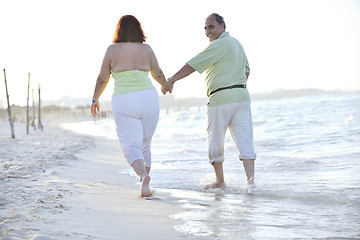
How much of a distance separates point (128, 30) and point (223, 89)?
1185mm

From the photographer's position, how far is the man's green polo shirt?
12.8 ft

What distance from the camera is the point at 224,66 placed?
3.95 m

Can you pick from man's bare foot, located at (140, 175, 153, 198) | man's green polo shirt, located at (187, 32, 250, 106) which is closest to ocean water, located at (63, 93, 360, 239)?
man's bare foot, located at (140, 175, 153, 198)

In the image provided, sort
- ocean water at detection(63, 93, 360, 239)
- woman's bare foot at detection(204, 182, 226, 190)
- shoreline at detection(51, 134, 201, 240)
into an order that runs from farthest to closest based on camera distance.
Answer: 1. woman's bare foot at detection(204, 182, 226, 190)
2. ocean water at detection(63, 93, 360, 239)
3. shoreline at detection(51, 134, 201, 240)

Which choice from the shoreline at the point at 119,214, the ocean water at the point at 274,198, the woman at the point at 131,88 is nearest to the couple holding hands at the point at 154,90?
the woman at the point at 131,88

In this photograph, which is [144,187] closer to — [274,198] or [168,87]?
[168,87]

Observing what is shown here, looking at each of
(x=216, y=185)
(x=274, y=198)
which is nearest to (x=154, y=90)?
(x=216, y=185)

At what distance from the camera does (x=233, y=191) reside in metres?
3.96

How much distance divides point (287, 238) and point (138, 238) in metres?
0.86

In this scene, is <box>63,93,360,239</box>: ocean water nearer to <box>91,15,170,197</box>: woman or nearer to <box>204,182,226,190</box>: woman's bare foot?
<box>204,182,226,190</box>: woman's bare foot

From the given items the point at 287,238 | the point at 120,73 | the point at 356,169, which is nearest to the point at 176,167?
the point at 356,169

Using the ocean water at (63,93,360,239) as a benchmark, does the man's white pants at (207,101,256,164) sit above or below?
above

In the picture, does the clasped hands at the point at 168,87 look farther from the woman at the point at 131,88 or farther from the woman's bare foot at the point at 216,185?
the woman's bare foot at the point at 216,185

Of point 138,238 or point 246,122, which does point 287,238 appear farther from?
point 246,122
